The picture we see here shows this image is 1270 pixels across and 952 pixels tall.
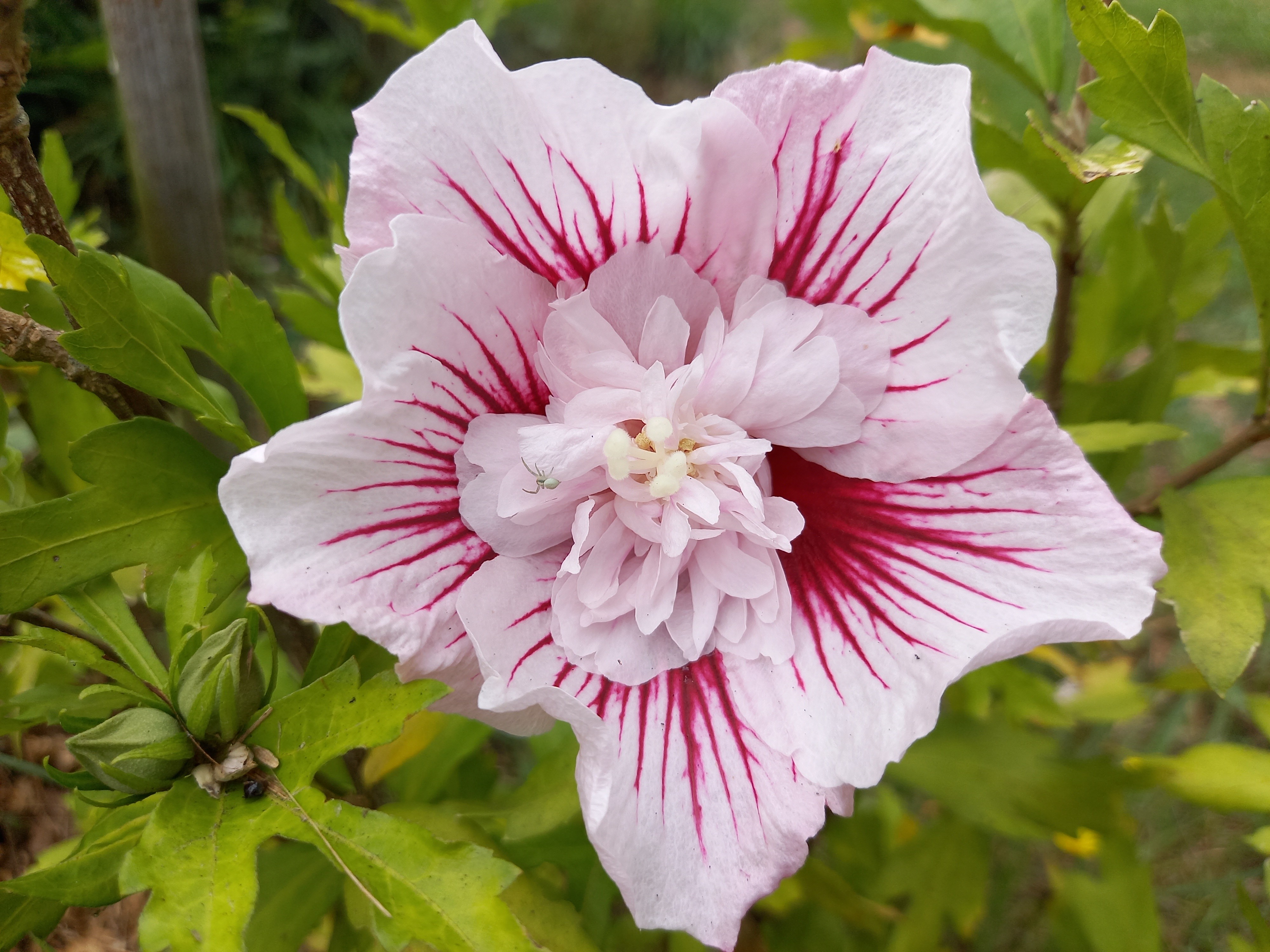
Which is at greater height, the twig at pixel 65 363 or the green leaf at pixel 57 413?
the twig at pixel 65 363

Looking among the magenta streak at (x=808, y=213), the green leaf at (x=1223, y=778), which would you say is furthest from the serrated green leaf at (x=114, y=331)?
the green leaf at (x=1223, y=778)

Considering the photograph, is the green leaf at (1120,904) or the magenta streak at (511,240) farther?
the green leaf at (1120,904)

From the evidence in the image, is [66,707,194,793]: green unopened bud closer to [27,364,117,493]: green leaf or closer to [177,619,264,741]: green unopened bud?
[177,619,264,741]: green unopened bud

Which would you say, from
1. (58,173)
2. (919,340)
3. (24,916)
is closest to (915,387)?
(919,340)

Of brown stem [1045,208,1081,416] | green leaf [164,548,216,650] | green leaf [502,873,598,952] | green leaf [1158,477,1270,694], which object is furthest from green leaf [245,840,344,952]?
brown stem [1045,208,1081,416]

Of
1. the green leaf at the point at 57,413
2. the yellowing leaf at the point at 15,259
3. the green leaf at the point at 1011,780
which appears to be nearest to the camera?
the yellowing leaf at the point at 15,259

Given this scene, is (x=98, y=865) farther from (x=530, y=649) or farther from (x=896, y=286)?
(x=896, y=286)

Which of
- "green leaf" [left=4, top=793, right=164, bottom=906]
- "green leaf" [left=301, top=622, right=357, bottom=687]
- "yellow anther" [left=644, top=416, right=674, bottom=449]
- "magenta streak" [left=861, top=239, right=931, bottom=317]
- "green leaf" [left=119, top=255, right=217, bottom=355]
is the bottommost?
"green leaf" [left=4, top=793, right=164, bottom=906]

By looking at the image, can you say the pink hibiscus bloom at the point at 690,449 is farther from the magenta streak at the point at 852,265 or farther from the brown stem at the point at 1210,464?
the brown stem at the point at 1210,464
